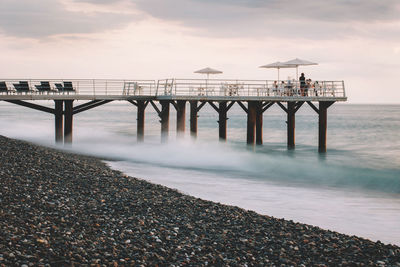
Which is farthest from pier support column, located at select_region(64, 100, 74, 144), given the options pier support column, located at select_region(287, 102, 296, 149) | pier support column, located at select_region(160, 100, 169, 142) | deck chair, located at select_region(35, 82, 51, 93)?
pier support column, located at select_region(287, 102, 296, 149)

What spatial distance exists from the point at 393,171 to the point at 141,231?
17.4 m

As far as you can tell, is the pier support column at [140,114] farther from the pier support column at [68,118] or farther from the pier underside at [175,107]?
the pier support column at [68,118]

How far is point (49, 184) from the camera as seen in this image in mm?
11070

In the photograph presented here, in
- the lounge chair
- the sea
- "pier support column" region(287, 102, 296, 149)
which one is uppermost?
the lounge chair

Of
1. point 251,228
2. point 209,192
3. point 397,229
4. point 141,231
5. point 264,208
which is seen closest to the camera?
point 141,231

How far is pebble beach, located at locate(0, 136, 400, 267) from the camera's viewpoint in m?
6.79

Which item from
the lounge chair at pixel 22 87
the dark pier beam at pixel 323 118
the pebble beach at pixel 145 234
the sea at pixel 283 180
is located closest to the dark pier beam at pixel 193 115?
the sea at pixel 283 180

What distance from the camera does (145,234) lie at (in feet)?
26.1

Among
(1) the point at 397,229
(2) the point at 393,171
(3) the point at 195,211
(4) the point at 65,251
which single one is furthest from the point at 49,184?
(2) the point at 393,171

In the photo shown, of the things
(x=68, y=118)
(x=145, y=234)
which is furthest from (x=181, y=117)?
(x=145, y=234)

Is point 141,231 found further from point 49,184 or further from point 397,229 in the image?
point 397,229

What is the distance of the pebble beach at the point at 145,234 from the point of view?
22.3ft

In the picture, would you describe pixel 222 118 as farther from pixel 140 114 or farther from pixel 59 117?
pixel 59 117

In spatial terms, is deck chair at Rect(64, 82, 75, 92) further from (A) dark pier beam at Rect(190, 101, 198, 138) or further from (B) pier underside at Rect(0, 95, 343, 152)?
(A) dark pier beam at Rect(190, 101, 198, 138)
